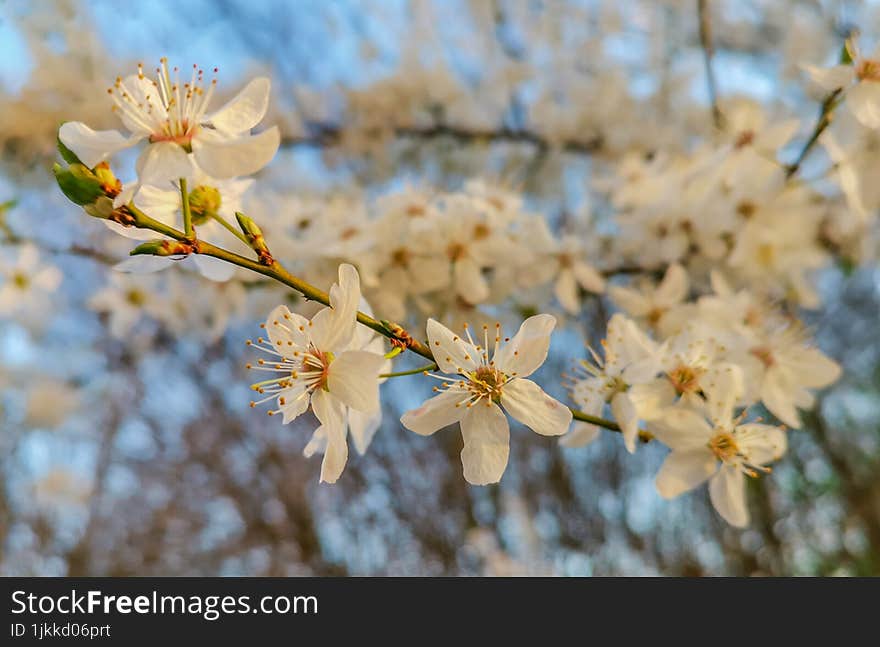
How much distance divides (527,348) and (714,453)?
30 centimetres

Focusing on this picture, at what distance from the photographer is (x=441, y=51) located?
2.22 metres

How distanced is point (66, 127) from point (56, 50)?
159 cm

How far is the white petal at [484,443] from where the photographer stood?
0.64 m

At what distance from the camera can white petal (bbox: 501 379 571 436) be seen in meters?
0.64

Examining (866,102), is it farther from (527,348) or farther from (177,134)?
(177,134)

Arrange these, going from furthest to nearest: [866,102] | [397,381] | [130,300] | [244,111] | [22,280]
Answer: [397,381] < [130,300] < [22,280] < [866,102] < [244,111]

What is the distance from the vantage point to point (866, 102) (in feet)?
2.95

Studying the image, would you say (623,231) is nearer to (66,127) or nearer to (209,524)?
(66,127)

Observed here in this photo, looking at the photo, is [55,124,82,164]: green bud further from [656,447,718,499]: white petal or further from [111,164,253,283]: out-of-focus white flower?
[656,447,718,499]: white petal

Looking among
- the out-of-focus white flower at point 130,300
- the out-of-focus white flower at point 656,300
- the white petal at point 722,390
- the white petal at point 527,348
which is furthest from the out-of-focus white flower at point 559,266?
the out-of-focus white flower at point 130,300

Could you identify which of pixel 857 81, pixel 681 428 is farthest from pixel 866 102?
pixel 681 428

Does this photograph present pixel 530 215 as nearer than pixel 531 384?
No

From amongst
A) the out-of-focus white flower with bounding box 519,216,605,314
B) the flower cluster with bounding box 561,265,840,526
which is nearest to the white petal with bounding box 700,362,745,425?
the flower cluster with bounding box 561,265,840,526
